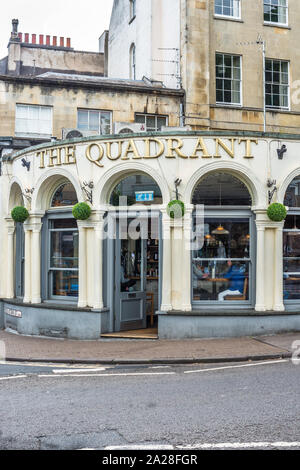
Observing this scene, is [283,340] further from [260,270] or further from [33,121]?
[33,121]

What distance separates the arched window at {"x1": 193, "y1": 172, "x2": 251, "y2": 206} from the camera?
13039mm

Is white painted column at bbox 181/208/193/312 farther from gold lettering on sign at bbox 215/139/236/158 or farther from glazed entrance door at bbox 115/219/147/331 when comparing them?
gold lettering on sign at bbox 215/139/236/158

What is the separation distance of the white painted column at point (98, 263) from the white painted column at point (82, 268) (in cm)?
30

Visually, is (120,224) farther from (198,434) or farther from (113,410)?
(198,434)

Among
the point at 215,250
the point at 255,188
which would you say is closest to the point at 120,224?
the point at 215,250

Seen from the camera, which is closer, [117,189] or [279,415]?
[279,415]

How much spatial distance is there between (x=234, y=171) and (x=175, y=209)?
169 cm

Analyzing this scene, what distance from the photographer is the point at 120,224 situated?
13469 mm

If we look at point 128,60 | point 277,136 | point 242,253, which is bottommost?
point 242,253

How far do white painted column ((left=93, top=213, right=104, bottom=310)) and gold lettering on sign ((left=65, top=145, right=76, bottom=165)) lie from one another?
1.55 meters

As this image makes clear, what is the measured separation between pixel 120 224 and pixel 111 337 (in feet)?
8.82

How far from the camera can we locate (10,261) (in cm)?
1614

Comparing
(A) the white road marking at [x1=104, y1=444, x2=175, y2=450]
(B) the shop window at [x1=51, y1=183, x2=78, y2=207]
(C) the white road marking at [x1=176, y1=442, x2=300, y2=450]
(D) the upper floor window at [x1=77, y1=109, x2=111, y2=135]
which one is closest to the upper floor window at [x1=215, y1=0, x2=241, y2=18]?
(D) the upper floor window at [x1=77, y1=109, x2=111, y2=135]

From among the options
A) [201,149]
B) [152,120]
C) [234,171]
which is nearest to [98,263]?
[201,149]
